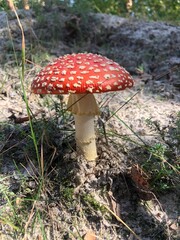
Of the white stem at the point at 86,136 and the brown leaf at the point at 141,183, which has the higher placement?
the white stem at the point at 86,136

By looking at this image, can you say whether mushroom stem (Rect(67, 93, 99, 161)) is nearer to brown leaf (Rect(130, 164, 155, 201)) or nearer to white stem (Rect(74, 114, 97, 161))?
white stem (Rect(74, 114, 97, 161))

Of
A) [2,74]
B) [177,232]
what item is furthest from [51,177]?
[2,74]

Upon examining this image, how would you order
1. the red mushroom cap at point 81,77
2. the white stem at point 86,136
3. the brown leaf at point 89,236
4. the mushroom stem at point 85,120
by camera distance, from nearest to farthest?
1. the red mushroom cap at point 81,77
2. the brown leaf at point 89,236
3. the mushroom stem at point 85,120
4. the white stem at point 86,136

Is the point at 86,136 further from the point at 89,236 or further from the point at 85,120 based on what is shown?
the point at 89,236

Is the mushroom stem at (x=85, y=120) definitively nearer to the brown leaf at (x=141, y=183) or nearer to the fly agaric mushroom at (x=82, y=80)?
the fly agaric mushroom at (x=82, y=80)

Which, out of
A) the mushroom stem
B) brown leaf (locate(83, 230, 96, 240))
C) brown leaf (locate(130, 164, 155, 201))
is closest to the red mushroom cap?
the mushroom stem

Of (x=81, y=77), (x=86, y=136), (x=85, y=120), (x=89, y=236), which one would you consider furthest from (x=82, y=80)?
(x=89, y=236)

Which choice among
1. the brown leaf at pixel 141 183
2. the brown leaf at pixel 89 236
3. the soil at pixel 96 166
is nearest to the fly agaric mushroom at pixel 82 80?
the soil at pixel 96 166

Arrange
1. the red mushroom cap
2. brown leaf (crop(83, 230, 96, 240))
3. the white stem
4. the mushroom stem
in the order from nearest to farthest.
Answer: the red mushroom cap
brown leaf (crop(83, 230, 96, 240))
the mushroom stem
the white stem
